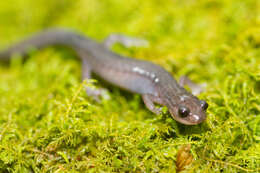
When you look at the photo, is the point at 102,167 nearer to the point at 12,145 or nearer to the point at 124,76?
the point at 12,145

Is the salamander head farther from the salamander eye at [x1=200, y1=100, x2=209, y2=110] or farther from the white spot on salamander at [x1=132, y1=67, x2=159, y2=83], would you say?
the white spot on salamander at [x1=132, y1=67, x2=159, y2=83]

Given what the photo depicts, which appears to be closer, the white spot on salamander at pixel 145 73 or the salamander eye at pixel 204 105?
the salamander eye at pixel 204 105

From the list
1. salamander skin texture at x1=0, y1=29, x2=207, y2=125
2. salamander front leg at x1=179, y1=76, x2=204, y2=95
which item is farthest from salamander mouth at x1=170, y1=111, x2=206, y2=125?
salamander front leg at x1=179, y1=76, x2=204, y2=95

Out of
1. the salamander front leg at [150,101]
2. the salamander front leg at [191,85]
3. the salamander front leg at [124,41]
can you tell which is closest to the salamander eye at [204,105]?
the salamander front leg at [150,101]

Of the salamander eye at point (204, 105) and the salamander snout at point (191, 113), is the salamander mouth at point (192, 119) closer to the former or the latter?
the salamander snout at point (191, 113)

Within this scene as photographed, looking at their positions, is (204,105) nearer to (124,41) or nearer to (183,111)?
(183,111)

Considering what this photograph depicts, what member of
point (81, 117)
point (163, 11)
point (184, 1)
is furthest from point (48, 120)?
point (184, 1)

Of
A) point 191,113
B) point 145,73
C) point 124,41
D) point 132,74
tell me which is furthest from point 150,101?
point 124,41
